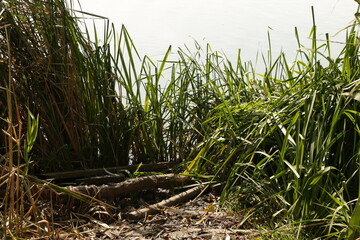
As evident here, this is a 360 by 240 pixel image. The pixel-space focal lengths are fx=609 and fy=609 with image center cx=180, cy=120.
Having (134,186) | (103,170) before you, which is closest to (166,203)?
(134,186)

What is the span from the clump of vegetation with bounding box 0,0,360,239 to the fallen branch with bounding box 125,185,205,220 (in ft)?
0.49

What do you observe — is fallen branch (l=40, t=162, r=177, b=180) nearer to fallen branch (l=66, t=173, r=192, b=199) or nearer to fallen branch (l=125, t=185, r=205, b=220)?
fallen branch (l=66, t=173, r=192, b=199)

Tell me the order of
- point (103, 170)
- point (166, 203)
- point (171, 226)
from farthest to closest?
point (103, 170) < point (166, 203) < point (171, 226)

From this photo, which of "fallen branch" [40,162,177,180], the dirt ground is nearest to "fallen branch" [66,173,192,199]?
the dirt ground

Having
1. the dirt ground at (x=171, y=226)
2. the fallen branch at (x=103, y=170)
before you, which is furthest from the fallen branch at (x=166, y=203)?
the fallen branch at (x=103, y=170)

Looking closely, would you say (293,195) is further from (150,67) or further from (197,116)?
(150,67)

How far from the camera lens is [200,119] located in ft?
12.1

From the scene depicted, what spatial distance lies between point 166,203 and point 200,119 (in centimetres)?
81

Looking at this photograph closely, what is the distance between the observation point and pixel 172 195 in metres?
3.22

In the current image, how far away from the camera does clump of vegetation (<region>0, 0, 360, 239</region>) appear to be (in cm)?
270

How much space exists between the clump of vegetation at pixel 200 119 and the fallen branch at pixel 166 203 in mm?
149

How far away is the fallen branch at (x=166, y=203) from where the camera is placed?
2.87 m

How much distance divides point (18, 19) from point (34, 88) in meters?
0.37

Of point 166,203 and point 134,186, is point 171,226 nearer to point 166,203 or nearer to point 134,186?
point 166,203
